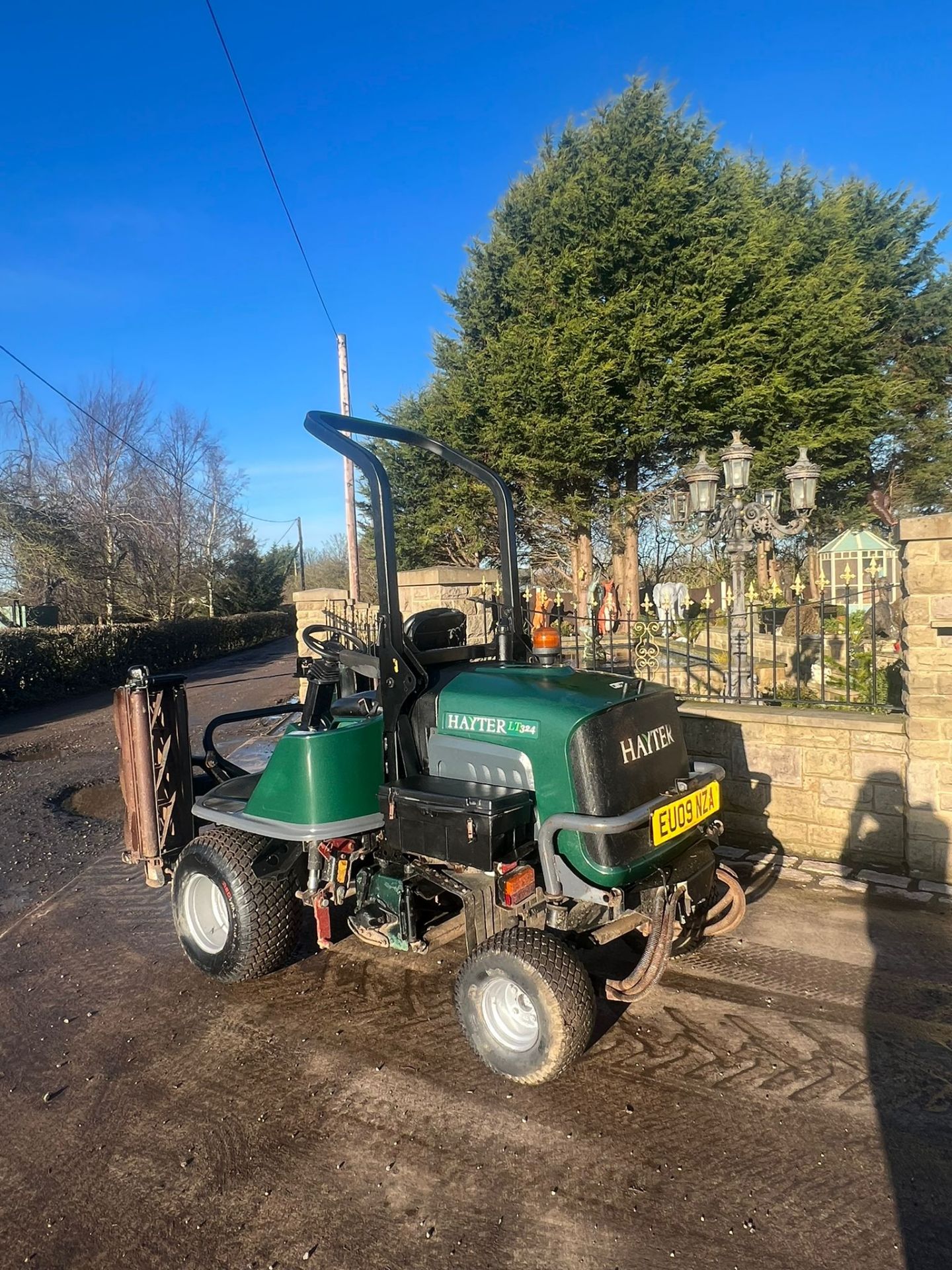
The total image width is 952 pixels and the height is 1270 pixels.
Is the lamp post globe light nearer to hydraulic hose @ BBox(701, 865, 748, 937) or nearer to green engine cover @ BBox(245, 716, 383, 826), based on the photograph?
hydraulic hose @ BBox(701, 865, 748, 937)

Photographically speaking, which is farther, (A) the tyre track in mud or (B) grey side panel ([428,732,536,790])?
(B) grey side panel ([428,732,536,790])

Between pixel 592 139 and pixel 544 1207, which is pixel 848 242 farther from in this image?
pixel 544 1207

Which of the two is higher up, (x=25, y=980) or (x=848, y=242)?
(x=848, y=242)

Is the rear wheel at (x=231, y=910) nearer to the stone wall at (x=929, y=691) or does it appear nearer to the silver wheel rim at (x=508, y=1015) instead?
the silver wheel rim at (x=508, y=1015)

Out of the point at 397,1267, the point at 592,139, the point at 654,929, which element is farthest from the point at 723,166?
the point at 397,1267

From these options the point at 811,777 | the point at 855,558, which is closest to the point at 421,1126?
the point at 811,777

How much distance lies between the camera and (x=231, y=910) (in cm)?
346

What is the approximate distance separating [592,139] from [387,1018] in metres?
21.1

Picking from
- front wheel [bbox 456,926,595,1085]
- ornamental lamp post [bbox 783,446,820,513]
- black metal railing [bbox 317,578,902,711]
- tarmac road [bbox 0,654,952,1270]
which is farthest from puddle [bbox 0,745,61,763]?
ornamental lamp post [bbox 783,446,820,513]

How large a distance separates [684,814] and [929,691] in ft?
8.09

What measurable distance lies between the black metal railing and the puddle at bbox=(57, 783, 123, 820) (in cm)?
268

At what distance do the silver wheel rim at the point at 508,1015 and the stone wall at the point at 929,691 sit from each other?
306 cm

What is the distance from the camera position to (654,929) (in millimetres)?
2859

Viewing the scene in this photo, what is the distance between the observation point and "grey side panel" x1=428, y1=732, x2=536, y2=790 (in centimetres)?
294
